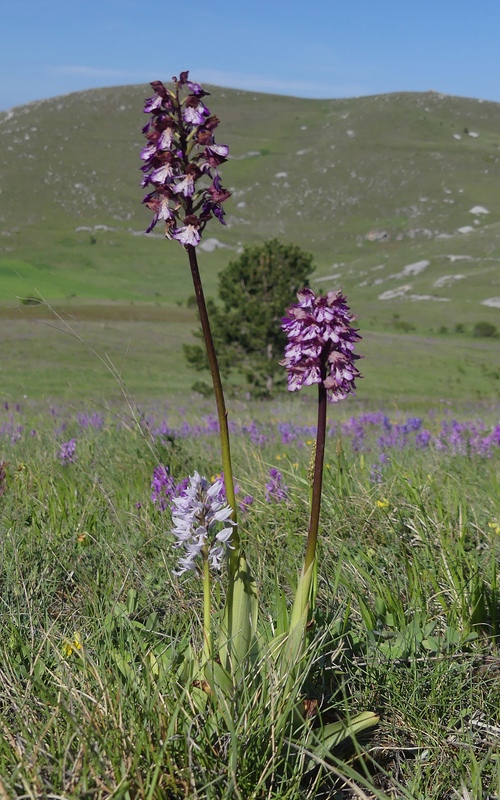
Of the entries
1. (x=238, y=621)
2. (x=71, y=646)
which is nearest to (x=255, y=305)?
(x=71, y=646)

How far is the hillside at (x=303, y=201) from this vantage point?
72438 millimetres

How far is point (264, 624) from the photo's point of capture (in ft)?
7.91

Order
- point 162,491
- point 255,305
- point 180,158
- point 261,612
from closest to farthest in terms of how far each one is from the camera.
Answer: point 180,158
point 261,612
point 162,491
point 255,305

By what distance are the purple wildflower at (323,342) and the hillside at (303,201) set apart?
4812 cm

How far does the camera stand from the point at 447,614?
9.33 ft

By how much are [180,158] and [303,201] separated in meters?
134

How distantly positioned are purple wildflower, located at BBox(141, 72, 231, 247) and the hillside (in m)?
48.1

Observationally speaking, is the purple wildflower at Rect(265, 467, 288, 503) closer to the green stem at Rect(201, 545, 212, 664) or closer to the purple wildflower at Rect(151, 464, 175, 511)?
the purple wildflower at Rect(151, 464, 175, 511)

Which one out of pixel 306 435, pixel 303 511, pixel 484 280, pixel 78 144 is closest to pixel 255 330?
pixel 306 435

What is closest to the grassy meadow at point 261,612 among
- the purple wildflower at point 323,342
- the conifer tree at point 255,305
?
the purple wildflower at point 323,342

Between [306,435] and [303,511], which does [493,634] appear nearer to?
[303,511]

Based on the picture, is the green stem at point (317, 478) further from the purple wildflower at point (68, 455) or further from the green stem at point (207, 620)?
the purple wildflower at point (68, 455)

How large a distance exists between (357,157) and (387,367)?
11081 centimetres

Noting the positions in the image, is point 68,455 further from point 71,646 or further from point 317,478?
point 317,478
